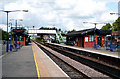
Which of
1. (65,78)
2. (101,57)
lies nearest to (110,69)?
(65,78)

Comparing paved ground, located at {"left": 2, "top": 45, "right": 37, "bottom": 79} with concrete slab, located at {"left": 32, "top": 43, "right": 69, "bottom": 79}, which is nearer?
paved ground, located at {"left": 2, "top": 45, "right": 37, "bottom": 79}

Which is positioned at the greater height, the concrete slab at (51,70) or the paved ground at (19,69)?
the paved ground at (19,69)

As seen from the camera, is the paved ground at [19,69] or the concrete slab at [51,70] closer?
the paved ground at [19,69]

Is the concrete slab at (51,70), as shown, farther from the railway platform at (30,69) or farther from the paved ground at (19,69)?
the paved ground at (19,69)

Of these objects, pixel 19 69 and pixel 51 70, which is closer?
pixel 19 69

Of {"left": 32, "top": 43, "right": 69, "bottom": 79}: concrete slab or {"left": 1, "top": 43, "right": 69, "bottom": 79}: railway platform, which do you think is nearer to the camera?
{"left": 1, "top": 43, "right": 69, "bottom": 79}: railway platform

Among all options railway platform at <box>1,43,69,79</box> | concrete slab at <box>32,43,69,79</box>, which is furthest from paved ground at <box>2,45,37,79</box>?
concrete slab at <box>32,43,69,79</box>

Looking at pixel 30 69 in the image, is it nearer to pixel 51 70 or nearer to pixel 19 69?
pixel 19 69

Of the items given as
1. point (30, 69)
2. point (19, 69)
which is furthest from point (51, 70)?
point (19, 69)

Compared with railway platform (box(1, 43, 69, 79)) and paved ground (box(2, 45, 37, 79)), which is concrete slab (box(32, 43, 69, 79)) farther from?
paved ground (box(2, 45, 37, 79))

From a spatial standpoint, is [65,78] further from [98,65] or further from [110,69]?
[98,65]

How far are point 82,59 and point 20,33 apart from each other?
85.0ft

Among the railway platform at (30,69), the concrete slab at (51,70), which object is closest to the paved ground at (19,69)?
the railway platform at (30,69)

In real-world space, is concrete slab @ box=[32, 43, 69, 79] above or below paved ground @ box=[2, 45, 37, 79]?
below
